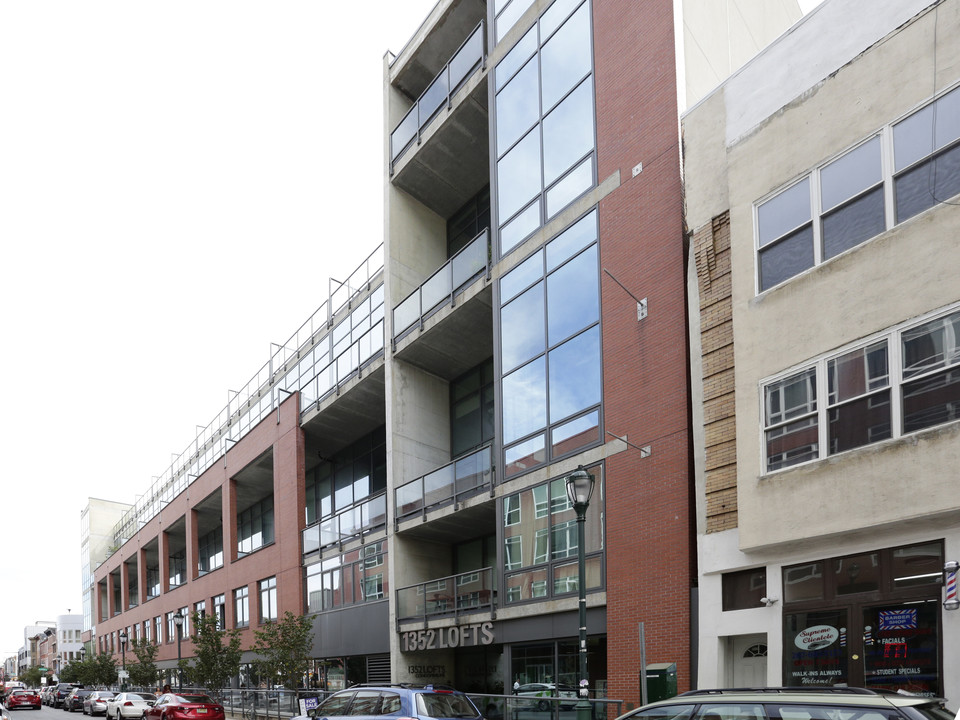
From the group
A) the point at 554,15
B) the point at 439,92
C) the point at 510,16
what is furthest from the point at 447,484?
the point at 510,16

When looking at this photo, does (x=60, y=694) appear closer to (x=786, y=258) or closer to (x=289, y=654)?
(x=289, y=654)

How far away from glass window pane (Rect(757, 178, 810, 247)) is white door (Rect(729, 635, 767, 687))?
625 cm

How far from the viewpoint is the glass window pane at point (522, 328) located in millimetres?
20844

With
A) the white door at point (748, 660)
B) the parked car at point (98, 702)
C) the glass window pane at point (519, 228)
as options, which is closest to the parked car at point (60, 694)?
the parked car at point (98, 702)

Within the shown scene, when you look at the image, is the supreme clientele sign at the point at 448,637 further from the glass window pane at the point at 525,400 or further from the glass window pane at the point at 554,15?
the glass window pane at the point at 554,15

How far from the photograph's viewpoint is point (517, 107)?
Result: 73.8 feet

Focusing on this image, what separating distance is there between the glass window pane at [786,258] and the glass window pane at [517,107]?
28.3 ft

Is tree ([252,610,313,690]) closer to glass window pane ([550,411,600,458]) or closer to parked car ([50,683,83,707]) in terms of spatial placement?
glass window pane ([550,411,600,458])

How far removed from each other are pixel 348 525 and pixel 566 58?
51.5 feet

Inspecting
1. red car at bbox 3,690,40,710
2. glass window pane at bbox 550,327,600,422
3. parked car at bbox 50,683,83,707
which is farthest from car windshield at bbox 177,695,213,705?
red car at bbox 3,690,40,710

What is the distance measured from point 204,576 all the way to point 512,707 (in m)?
30.4

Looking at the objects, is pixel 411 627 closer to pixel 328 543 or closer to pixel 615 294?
pixel 328 543

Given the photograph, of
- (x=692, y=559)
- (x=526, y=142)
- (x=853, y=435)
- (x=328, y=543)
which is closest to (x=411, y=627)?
(x=328, y=543)

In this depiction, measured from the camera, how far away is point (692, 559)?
51.7 ft
